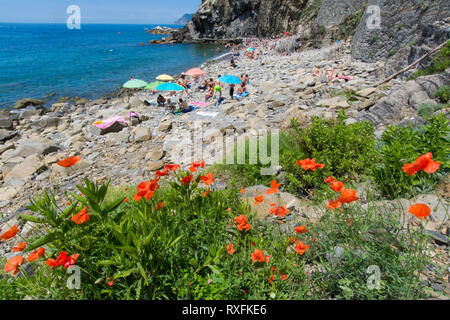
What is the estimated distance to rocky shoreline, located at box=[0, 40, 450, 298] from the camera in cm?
684

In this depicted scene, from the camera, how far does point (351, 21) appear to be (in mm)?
21281

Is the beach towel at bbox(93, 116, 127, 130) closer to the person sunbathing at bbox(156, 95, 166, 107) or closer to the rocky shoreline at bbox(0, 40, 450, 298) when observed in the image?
the rocky shoreline at bbox(0, 40, 450, 298)

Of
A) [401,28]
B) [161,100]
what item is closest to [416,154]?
[401,28]

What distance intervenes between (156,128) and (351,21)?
20.7 metres

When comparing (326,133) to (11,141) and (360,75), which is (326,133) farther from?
(11,141)

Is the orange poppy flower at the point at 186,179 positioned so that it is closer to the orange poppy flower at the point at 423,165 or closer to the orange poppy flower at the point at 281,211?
the orange poppy flower at the point at 281,211

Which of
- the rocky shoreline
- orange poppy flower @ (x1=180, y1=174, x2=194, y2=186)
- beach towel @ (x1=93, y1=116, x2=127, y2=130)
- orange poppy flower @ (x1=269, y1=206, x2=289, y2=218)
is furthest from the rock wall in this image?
beach towel @ (x1=93, y1=116, x2=127, y2=130)

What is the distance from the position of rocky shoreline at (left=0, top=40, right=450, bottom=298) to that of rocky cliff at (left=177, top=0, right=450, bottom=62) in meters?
1.56

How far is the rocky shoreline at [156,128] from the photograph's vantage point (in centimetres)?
684

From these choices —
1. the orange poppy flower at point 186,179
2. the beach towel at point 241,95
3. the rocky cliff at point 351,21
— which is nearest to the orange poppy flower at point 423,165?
the orange poppy flower at point 186,179

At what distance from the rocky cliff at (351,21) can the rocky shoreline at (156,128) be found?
156cm

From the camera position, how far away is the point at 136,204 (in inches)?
107

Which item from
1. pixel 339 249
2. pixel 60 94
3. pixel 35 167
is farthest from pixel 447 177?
pixel 60 94
